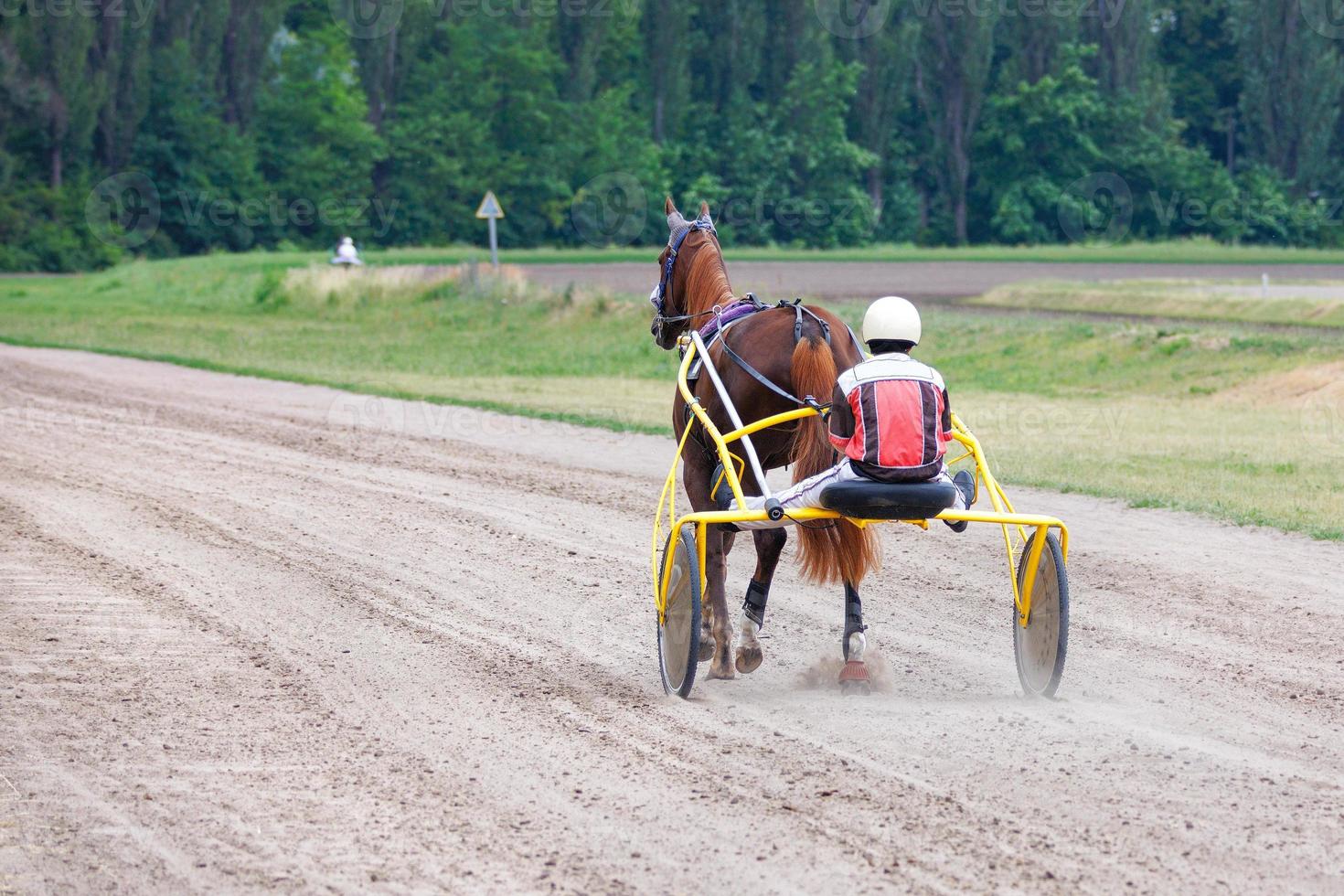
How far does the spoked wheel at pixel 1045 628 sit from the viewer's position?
6.50 m

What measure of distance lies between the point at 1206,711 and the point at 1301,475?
A: 7.27m

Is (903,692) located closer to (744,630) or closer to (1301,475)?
(744,630)

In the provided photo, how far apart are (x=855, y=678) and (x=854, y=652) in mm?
138

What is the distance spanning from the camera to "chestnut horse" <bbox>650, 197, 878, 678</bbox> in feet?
23.3

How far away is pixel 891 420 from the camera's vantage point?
6.44 m

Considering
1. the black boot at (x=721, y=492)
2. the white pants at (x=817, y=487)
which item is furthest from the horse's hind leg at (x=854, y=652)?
the black boot at (x=721, y=492)

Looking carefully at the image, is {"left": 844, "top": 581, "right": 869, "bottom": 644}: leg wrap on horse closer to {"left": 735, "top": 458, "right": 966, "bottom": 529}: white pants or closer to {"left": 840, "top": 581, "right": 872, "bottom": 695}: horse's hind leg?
{"left": 840, "top": 581, "right": 872, "bottom": 695}: horse's hind leg

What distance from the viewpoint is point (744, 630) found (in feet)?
24.1

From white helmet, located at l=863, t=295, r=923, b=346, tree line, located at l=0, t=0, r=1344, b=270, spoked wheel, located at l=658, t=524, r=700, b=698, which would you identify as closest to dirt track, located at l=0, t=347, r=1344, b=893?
spoked wheel, located at l=658, t=524, r=700, b=698

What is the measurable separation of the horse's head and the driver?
198 centimetres

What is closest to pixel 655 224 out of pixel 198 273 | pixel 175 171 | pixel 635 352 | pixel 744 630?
pixel 175 171

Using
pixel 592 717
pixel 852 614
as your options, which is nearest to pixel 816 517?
pixel 852 614

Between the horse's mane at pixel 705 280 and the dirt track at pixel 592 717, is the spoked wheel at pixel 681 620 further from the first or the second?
the horse's mane at pixel 705 280

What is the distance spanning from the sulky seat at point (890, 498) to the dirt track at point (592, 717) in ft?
2.77
